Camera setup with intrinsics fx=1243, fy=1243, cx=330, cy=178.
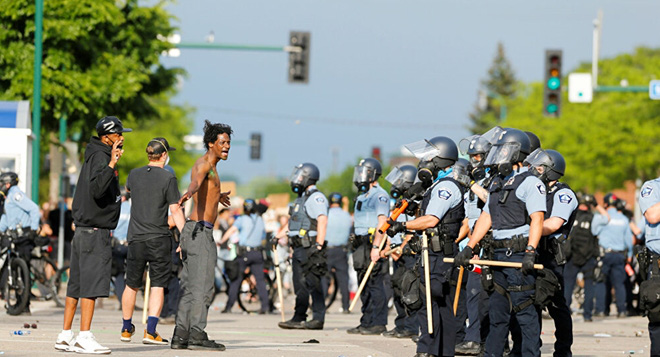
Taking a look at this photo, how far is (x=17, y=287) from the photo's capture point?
1642 centimetres

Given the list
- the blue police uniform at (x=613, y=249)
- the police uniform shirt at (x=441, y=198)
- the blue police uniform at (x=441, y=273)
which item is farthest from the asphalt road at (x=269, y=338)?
the police uniform shirt at (x=441, y=198)

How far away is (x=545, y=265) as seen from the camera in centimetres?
1084

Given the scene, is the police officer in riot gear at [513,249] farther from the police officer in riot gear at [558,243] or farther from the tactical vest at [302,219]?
the tactical vest at [302,219]

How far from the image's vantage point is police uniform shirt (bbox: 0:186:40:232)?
16.5m

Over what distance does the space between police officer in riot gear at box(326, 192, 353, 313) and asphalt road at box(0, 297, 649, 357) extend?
0.53 meters

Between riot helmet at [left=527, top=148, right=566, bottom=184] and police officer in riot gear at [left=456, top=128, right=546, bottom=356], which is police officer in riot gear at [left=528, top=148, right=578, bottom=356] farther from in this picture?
police officer in riot gear at [left=456, top=128, right=546, bottom=356]

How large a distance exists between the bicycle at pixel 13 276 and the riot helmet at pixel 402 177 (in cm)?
524

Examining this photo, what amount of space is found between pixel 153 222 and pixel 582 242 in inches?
373

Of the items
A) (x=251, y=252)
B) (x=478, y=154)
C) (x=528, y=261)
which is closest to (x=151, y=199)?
(x=478, y=154)

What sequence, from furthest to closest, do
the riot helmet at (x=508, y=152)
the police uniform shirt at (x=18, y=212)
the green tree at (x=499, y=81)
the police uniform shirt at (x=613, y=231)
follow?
the green tree at (x=499, y=81)
the police uniform shirt at (x=613, y=231)
the police uniform shirt at (x=18, y=212)
the riot helmet at (x=508, y=152)

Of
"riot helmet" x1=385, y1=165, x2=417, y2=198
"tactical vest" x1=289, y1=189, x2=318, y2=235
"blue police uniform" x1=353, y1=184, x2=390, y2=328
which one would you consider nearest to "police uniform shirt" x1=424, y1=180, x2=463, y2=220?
"riot helmet" x1=385, y1=165, x2=417, y2=198

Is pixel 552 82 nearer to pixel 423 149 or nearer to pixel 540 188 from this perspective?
pixel 423 149

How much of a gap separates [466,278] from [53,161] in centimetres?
1991

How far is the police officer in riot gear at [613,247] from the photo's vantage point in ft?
64.8
